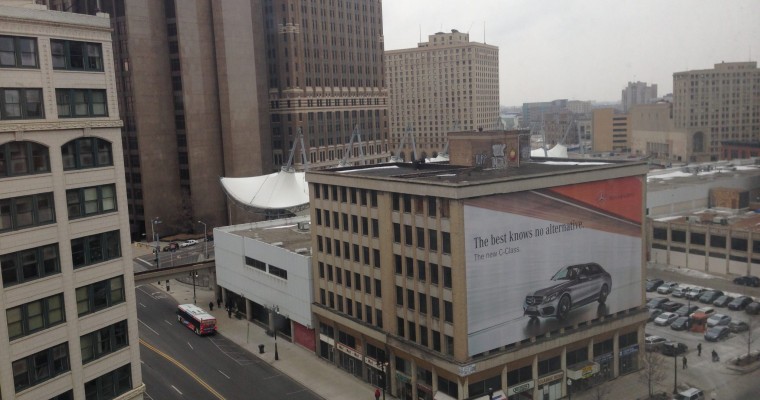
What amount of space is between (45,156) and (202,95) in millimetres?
95445

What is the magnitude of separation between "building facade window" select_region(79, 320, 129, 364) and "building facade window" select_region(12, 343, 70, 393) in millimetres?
917

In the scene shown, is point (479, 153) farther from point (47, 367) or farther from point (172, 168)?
point (172, 168)

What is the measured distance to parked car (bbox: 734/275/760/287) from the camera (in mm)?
72562

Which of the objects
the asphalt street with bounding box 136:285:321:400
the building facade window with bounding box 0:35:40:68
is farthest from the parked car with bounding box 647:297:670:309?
the building facade window with bounding box 0:35:40:68

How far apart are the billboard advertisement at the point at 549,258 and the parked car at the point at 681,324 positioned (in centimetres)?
989

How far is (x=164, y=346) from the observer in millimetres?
63781

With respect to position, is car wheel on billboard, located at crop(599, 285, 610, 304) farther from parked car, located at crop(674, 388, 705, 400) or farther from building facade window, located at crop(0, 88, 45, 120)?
building facade window, located at crop(0, 88, 45, 120)

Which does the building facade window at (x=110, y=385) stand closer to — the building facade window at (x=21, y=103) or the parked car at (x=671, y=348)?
the building facade window at (x=21, y=103)

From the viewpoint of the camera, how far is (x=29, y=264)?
2695 cm

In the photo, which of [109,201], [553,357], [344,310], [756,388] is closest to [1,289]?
[109,201]

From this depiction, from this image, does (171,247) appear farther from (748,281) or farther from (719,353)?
(719,353)

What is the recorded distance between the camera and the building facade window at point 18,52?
25.7 m

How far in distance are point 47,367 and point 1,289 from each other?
399 centimetres

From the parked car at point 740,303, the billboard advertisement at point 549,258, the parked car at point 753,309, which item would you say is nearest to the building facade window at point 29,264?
the billboard advertisement at point 549,258
